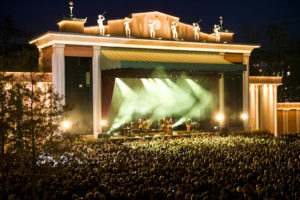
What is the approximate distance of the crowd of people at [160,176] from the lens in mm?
13414

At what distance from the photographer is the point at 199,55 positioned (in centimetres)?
3806

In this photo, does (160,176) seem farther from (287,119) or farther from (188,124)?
(287,119)

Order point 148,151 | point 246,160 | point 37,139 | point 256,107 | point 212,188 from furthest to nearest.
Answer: point 256,107 < point 148,151 < point 246,160 < point 37,139 < point 212,188

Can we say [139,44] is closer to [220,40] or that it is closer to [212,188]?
[220,40]

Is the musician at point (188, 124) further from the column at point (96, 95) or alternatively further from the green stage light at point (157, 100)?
the column at point (96, 95)

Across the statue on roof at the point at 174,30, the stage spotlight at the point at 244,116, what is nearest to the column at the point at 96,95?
the statue on roof at the point at 174,30

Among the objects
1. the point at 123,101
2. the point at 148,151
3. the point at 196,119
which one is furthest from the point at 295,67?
the point at 148,151

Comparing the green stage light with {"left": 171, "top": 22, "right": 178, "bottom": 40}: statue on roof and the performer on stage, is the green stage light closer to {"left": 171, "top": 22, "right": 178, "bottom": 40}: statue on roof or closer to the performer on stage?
the performer on stage

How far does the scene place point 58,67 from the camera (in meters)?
31.4

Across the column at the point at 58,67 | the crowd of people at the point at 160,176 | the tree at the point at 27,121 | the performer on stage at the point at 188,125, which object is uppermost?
the column at the point at 58,67

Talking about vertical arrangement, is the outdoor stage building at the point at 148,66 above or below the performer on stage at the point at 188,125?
above

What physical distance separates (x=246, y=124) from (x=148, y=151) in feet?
60.6

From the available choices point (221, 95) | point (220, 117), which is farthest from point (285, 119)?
point (220, 117)

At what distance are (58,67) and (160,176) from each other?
18.2m
